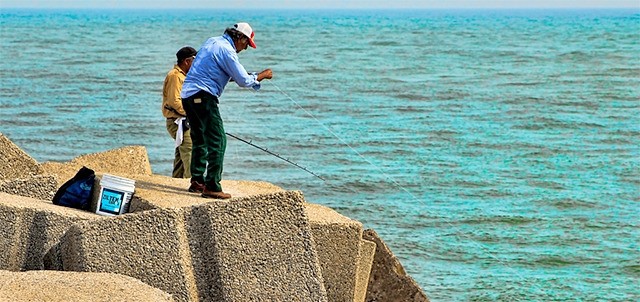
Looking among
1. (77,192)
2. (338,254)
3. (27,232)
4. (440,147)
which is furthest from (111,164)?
(440,147)

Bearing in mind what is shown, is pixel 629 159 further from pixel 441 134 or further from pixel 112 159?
pixel 112 159

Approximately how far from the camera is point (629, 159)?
51.3 feet

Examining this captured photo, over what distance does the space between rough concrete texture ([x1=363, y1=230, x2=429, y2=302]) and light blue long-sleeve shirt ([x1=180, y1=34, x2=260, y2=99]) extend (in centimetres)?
129

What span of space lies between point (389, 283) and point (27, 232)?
2.21 meters

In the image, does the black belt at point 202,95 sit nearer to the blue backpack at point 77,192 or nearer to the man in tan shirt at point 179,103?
the blue backpack at point 77,192

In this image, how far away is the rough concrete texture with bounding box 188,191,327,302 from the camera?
234 inches

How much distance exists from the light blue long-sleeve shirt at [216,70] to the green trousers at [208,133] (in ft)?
0.20

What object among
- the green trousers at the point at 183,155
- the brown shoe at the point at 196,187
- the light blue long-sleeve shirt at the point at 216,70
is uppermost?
the light blue long-sleeve shirt at the point at 216,70

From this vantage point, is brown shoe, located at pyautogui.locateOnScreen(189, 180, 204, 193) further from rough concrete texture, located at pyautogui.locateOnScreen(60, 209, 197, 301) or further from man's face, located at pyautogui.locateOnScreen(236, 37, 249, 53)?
rough concrete texture, located at pyautogui.locateOnScreen(60, 209, 197, 301)

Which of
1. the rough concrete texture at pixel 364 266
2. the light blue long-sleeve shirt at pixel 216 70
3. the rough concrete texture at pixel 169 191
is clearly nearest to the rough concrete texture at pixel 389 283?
the rough concrete texture at pixel 364 266

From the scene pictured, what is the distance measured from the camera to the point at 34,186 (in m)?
6.87

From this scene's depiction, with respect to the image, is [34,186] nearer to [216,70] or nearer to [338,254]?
[216,70]

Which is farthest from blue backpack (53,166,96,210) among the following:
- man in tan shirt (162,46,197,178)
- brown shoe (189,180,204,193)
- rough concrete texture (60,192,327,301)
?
man in tan shirt (162,46,197,178)

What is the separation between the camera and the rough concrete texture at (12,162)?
7340 millimetres
